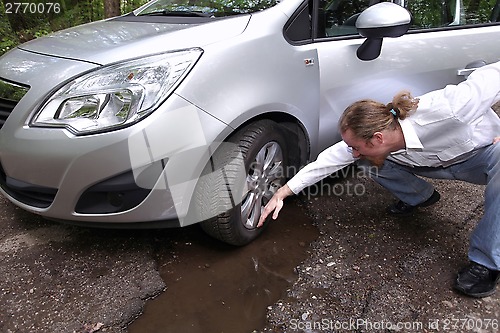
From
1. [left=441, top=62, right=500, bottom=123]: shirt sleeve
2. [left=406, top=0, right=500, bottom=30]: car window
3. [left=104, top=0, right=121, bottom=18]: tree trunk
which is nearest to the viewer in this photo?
[left=441, top=62, right=500, bottom=123]: shirt sleeve

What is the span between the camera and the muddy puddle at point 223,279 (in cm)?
190

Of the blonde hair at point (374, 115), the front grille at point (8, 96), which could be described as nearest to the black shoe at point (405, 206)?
the blonde hair at point (374, 115)

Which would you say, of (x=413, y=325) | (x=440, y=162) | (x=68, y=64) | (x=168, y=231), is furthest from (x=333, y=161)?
(x=68, y=64)

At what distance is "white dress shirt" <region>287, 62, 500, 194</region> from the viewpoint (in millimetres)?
1964

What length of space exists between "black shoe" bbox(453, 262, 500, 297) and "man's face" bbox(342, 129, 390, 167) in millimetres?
705

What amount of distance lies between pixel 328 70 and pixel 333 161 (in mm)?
596

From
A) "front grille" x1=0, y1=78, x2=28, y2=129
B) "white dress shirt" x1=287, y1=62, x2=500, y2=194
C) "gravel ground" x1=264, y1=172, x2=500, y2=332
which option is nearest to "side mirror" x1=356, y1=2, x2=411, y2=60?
"white dress shirt" x1=287, y1=62, x2=500, y2=194

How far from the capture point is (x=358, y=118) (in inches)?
74.7

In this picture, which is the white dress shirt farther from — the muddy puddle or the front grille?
the front grille

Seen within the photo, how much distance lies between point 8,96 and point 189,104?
3.00ft

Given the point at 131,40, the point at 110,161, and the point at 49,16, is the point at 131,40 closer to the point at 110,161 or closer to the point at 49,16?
the point at 110,161

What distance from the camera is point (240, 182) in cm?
217

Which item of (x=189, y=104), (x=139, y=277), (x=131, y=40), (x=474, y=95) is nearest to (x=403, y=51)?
(x=474, y=95)

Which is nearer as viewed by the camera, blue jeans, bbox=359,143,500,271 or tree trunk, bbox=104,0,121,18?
blue jeans, bbox=359,143,500,271
